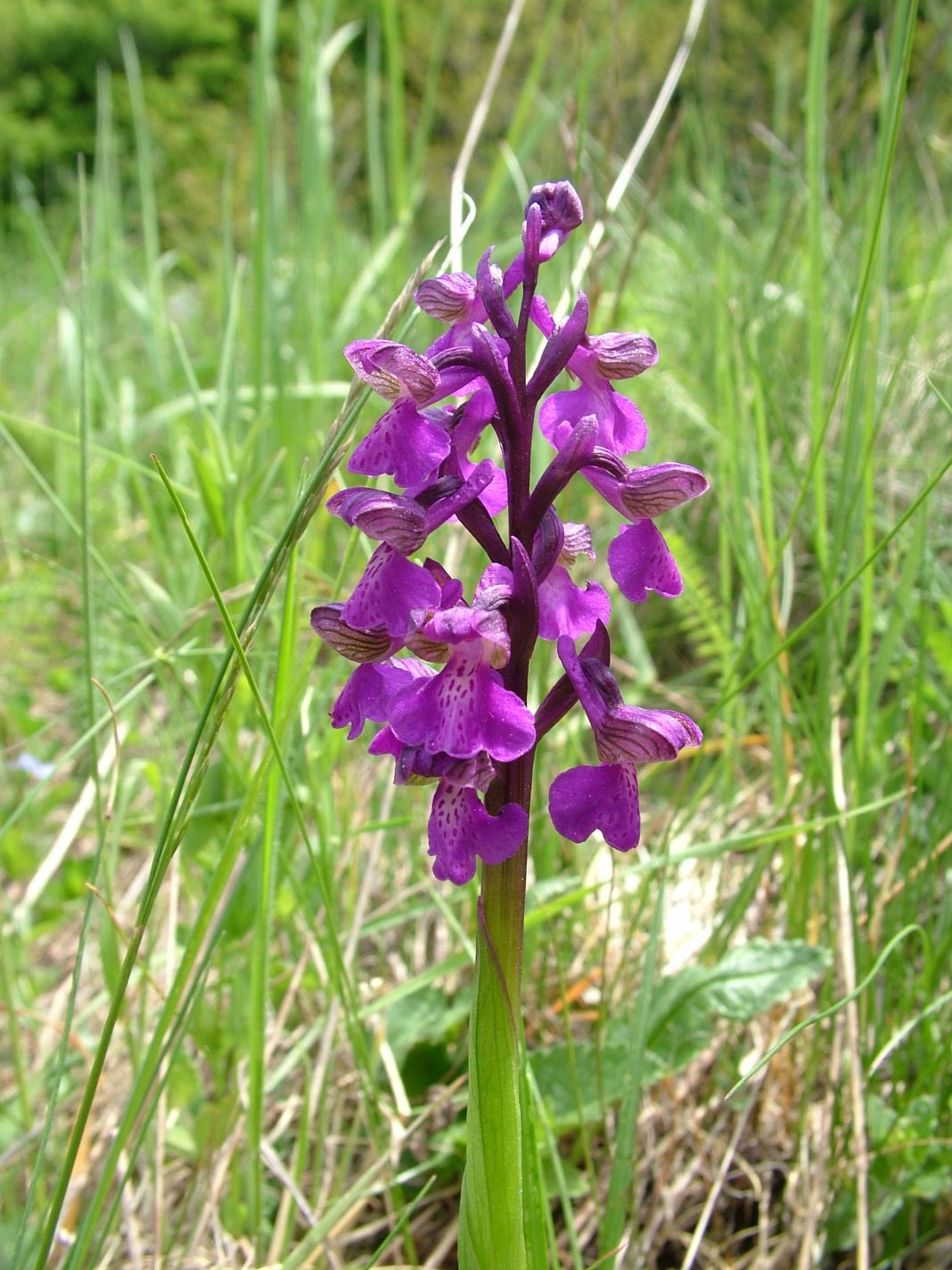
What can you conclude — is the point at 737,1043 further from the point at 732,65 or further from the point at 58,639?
the point at 732,65

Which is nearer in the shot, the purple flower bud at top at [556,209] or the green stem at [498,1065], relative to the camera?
the green stem at [498,1065]

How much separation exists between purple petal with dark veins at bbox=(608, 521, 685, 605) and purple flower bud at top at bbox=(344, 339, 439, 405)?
0.20 m

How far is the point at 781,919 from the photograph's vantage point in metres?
1.74

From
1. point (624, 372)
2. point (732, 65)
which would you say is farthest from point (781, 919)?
point (732, 65)

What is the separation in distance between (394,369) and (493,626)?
232 millimetres

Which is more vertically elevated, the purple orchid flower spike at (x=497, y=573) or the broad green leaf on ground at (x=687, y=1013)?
the purple orchid flower spike at (x=497, y=573)

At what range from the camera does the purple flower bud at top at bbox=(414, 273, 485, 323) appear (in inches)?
35.4

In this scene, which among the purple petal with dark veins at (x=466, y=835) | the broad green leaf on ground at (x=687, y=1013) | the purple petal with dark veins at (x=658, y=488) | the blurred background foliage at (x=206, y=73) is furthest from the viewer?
the blurred background foliage at (x=206, y=73)

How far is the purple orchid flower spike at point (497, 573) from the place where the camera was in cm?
79

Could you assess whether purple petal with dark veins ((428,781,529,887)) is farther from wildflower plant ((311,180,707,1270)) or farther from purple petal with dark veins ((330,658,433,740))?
purple petal with dark veins ((330,658,433,740))

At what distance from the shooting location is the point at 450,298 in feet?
2.97

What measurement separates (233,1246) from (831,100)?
4446 millimetres

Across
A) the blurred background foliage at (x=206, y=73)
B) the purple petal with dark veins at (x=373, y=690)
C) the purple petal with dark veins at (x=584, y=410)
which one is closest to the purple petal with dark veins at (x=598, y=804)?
the purple petal with dark veins at (x=373, y=690)

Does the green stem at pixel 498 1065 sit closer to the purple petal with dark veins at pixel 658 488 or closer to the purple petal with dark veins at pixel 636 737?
the purple petal with dark veins at pixel 636 737
